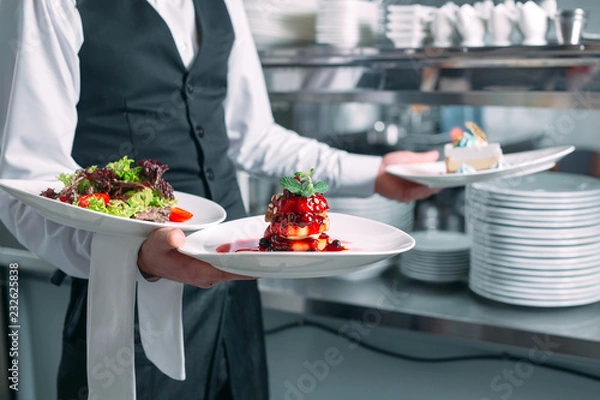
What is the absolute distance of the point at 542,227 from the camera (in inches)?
57.2

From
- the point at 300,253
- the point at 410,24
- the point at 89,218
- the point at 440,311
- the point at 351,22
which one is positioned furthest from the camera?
the point at 351,22

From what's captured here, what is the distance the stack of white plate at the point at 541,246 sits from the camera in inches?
56.9

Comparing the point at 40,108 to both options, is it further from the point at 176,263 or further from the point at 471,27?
the point at 471,27

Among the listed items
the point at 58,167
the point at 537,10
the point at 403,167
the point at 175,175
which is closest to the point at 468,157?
the point at 403,167

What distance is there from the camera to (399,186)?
4.93 ft

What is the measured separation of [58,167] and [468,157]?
2.66 ft

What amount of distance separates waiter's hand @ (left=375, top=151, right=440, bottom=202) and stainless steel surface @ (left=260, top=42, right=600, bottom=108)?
159 millimetres

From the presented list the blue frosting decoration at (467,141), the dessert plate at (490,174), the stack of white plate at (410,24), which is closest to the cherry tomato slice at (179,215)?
the dessert plate at (490,174)

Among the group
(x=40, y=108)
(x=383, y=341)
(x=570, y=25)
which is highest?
(x=570, y=25)

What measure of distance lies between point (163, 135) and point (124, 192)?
0.23 meters

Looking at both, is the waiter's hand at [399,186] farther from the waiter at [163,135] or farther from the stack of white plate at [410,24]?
the stack of white plate at [410,24]

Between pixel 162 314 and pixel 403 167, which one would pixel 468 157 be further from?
pixel 162 314

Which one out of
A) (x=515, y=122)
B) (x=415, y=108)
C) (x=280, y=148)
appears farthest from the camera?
(x=415, y=108)

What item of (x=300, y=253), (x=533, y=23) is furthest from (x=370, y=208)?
(x=300, y=253)
